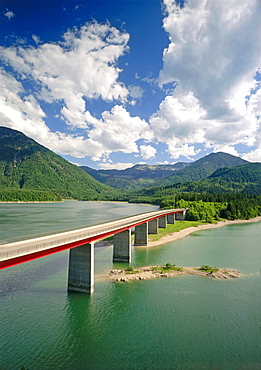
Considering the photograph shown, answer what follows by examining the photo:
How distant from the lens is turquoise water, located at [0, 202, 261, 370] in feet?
63.0

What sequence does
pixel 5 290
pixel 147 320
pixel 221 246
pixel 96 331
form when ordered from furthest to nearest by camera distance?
1. pixel 221 246
2. pixel 5 290
3. pixel 147 320
4. pixel 96 331

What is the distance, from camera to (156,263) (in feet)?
154

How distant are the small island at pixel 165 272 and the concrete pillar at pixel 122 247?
17.5ft

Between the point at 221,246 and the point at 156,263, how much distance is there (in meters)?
26.9

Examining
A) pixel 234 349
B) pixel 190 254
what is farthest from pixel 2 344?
pixel 190 254

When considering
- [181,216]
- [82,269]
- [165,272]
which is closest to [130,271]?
[165,272]

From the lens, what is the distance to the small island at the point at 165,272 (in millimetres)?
38156

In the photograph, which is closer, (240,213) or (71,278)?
(71,278)

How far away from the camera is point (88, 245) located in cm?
3212

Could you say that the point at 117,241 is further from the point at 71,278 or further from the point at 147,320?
the point at 147,320

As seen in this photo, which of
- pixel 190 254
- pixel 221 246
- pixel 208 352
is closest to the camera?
pixel 208 352

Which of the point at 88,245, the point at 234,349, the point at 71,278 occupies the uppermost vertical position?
the point at 88,245

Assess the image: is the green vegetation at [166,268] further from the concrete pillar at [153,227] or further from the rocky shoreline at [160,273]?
the concrete pillar at [153,227]

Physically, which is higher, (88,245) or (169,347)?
(88,245)
